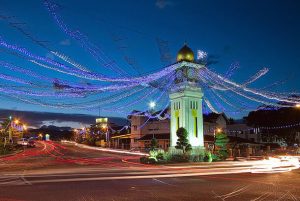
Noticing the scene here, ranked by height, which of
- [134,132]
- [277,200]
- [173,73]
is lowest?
[277,200]

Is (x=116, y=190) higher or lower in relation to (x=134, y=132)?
lower

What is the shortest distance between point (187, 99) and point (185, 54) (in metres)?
4.44

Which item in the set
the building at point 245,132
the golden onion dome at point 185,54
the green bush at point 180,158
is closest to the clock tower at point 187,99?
the golden onion dome at point 185,54

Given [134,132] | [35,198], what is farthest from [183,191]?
[134,132]

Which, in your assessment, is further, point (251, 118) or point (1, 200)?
point (251, 118)

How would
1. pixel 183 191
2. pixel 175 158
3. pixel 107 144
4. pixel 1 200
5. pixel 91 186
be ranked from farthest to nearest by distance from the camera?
pixel 107 144, pixel 175 158, pixel 91 186, pixel 183 191, pixel 1 200

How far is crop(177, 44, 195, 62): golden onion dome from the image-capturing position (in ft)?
108

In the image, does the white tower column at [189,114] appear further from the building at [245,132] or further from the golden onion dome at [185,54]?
the building at [245,132]

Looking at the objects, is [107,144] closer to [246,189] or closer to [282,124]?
[282,124]

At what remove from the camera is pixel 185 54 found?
33.2m

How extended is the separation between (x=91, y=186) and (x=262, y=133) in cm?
6172

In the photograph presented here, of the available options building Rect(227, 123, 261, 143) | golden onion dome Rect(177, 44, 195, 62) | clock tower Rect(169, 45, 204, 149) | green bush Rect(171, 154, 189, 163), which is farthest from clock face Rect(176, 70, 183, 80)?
building Rect(227, 123, 261, 143)

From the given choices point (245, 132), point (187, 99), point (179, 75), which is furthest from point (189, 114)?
point (245, 132)

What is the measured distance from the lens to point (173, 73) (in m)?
33.2
